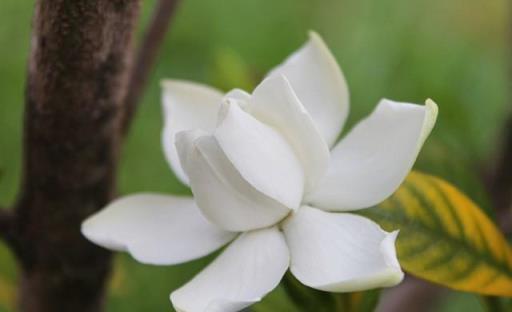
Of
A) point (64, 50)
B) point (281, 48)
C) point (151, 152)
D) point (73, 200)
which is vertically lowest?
point (151, 152)

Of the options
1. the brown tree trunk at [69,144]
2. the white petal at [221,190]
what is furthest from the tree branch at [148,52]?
the white petal at [221,190]

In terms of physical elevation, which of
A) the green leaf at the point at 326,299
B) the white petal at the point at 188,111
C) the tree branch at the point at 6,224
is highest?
the white petal at the point at 188,111

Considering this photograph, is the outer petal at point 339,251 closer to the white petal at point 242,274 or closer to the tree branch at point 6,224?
the white petal at point 242,274

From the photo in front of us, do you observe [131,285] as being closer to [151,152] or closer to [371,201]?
[151,152]

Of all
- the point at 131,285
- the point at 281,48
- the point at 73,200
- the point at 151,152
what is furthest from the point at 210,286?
the point at 281,48

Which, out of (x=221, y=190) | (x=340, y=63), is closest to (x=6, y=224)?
(x=221, y=190)

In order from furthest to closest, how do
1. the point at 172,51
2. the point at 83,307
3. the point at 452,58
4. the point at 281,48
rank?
the point at 172,51 < the point at 281,48 < the point at 452,58 < the point at 83,307

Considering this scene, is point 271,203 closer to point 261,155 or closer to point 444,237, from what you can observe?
point 261,155
